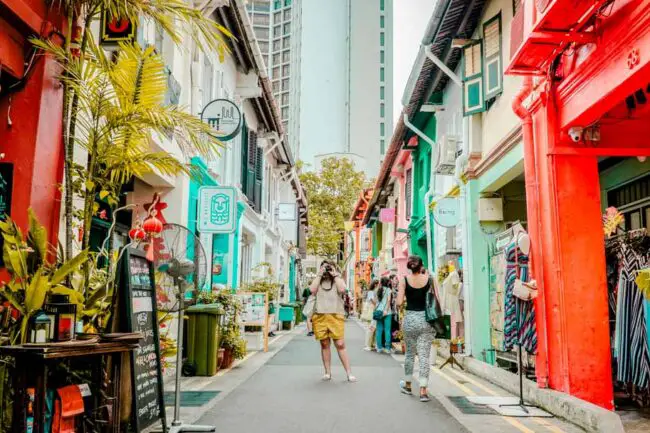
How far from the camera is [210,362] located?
9.34m

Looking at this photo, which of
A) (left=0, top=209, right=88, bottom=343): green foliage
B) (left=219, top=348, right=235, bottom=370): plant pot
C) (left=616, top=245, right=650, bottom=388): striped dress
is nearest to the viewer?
(left=0, top=209, right=88, bottom=343): green foliage

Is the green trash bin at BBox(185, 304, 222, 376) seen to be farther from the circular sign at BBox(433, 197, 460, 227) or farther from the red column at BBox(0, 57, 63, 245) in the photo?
the circular sign at BBox(433, 197, 460, 227)

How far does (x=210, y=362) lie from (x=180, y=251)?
3.89 meters

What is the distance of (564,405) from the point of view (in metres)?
6.56

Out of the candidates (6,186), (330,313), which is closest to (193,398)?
(330,313)

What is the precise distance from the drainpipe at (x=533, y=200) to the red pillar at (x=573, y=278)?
5cm

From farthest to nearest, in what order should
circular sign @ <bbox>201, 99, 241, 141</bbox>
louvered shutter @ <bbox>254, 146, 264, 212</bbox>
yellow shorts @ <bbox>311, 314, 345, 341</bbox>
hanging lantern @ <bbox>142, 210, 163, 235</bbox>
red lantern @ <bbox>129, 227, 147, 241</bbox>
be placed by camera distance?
louvered shutter @ <bbox>254, 146, 264, 212</bbox> → circular sign @ <bbox>201, 99, 241, 141</bbox> → yellow shorts @ <bbox>311, 314, 345, 341</bbox> → hanging lantern @ <bbox>142, 210, 163, 235</bbox> → red lantern @ <bbox>129, 227, 147, 241</bbox>

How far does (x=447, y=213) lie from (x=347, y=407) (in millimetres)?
6817

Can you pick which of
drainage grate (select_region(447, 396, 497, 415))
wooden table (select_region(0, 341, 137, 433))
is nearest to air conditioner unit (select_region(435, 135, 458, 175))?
drainage grate (select_region(447, 396, 497, 415))

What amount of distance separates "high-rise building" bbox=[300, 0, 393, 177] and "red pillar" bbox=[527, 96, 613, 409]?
59.5m

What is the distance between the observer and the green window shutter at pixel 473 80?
441 inches

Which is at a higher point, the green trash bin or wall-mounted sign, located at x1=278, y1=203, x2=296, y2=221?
wall-mounted sign, located at x1=278, y1=203, x2=296, y2=221

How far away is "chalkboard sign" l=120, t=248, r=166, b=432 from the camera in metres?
4.81

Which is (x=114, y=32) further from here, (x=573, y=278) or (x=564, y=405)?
(x=564, y=405)
